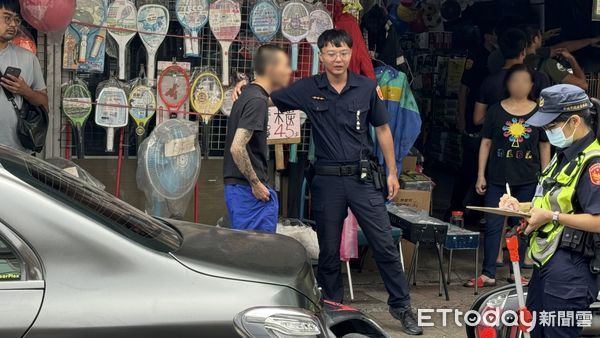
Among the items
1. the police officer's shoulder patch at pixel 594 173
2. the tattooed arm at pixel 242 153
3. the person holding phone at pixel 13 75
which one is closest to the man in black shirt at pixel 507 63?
the tattooed arm at pixel 242 153

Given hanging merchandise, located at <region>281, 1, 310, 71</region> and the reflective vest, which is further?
hanging merchandise, located at <region>281, 1, 310, 71</region>

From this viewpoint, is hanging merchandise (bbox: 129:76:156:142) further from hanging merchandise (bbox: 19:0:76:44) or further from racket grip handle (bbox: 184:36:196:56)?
hanging merchandise (bbox: 19:0:76:44)

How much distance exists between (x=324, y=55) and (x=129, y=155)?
1.93 meters

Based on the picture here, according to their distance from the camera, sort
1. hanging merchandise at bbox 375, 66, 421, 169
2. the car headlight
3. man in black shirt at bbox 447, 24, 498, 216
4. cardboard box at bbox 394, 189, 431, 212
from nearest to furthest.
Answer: the car headlight, hanging merchandise at bbox 375, 66, 421, 169, cardboard box at bbox 394, 189, 431, 212, man in black shirt at bbox 447, 24, 498, 216

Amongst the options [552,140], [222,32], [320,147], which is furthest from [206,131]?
[552,140]

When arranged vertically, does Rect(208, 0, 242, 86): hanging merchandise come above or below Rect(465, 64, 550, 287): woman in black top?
above

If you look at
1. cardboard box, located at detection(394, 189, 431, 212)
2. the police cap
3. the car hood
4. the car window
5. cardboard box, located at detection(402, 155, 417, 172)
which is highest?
the police cap

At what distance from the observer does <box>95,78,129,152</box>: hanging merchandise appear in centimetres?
675

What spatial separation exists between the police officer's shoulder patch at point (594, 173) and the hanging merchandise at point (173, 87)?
361 centimetres

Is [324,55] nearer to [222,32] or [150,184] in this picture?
[222,32]

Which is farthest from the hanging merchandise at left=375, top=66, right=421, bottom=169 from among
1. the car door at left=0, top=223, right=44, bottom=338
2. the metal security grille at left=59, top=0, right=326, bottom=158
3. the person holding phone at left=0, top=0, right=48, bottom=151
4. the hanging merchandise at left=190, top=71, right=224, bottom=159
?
the car door at left=0, top=223, right=44, bottom=338

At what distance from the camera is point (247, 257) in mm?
3715

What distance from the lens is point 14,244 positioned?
321 centimetres

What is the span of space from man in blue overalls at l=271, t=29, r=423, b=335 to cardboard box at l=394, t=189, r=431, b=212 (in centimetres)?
157
